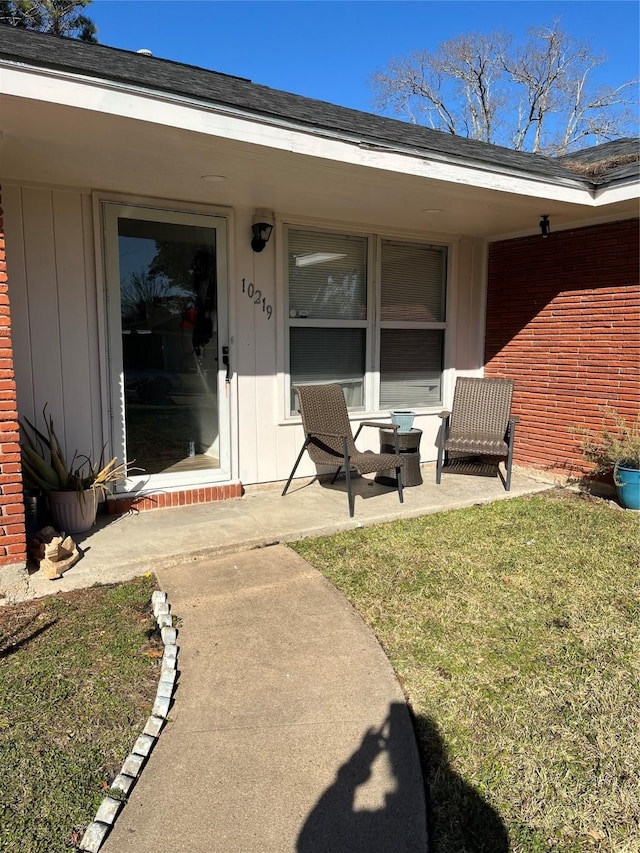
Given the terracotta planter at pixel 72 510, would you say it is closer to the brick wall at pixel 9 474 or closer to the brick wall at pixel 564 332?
the brick wall at pixel 9 474

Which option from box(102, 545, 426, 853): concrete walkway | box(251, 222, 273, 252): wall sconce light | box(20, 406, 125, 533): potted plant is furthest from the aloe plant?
box(251, 222, 273, 252): wall sconce light

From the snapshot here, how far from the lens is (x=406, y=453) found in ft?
18.1

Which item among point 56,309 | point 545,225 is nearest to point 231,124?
point 56,309

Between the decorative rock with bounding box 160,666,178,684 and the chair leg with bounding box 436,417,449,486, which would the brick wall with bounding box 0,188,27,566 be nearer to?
the decorative rock with bounding box 160,666,178,684

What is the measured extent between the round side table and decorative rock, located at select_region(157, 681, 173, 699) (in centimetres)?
337

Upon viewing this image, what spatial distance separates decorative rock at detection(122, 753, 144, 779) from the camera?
1973 millimetres

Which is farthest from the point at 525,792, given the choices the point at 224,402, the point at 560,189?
the point at 560,189

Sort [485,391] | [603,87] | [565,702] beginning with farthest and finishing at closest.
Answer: [603,87] < [485,391] < [565,702]

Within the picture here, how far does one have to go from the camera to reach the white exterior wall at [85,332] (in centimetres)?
409

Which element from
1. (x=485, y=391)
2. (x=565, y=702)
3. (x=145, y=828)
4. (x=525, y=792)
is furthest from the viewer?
(x=485, y=391)

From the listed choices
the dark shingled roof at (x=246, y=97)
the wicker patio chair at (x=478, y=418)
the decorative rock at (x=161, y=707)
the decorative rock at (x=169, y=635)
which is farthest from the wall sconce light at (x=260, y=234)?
the decorative rock at (x=161, y=707)

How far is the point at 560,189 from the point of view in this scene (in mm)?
4672

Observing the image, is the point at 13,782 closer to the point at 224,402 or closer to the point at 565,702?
the point at 565,702

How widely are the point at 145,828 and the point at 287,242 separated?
4.45 metres
